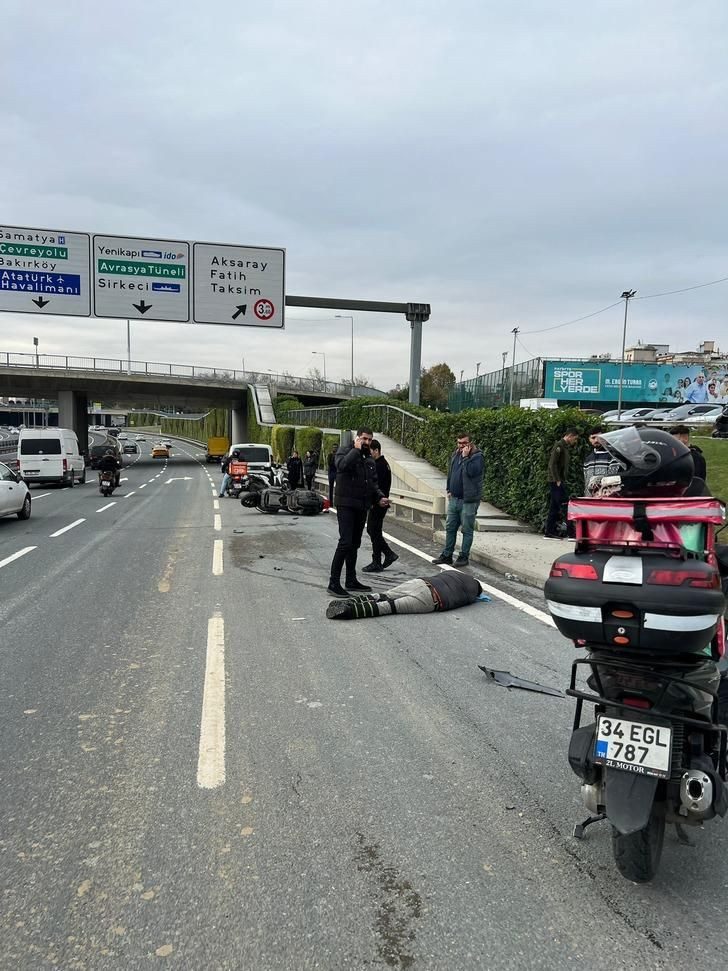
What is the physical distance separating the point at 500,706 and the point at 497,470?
10.5 m

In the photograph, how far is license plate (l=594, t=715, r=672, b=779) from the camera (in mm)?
2549

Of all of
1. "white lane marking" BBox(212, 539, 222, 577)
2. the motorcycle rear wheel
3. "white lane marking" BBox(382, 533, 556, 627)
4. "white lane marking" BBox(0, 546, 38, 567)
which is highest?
the motorcycle rear wheel

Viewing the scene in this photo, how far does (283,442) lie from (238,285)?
49.6 ft

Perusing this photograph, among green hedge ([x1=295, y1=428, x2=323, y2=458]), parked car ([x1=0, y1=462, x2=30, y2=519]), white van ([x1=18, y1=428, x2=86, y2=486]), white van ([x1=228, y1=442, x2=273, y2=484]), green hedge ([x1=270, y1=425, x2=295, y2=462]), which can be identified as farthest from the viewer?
green hedge ([x1=270, y1=425, x2=295, y2=462])

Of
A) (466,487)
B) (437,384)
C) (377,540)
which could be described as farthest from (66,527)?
(437,384)

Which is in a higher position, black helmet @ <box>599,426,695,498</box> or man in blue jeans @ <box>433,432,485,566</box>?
black helmet @ <box>599,426,695,498</box>

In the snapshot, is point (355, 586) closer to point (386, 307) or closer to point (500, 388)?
point (386, 307)

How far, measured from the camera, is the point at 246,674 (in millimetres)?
5094

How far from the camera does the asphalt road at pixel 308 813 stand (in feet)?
7.66

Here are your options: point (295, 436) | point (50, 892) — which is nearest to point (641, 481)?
point (50, 892)

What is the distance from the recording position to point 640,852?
253 centimetres

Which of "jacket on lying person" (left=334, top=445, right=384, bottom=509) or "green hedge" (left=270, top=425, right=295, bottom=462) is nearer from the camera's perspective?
"jacket on lying person" (left=334, top=445, right=384, bottom=509)

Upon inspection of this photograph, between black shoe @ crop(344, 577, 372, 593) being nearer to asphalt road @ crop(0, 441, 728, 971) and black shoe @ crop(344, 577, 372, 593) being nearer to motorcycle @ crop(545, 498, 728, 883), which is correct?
asphalt road @ crop(0, 441, 728, 971)

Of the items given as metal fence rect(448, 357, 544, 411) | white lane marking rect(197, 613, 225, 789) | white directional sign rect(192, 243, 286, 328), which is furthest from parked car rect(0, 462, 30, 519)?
metal fence rect(448, 357, 544, 411)
